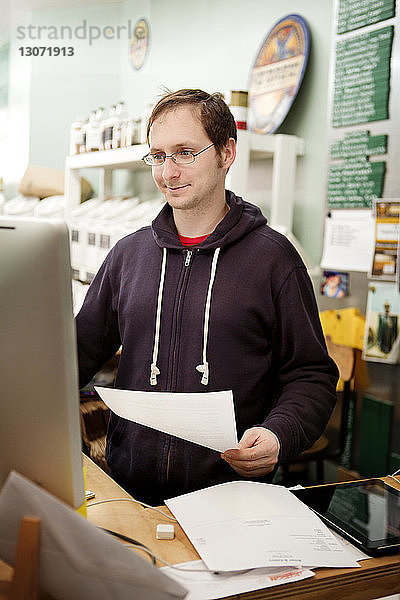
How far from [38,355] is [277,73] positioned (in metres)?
2.54

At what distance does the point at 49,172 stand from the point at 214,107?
3.52 m

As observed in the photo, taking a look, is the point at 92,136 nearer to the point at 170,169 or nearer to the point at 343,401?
the point at 343,401

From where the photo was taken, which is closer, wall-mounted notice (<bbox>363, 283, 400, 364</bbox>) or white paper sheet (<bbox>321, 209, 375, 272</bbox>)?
wall-mounted notice (<bbox>363, 283, 400, 364</bbox>)

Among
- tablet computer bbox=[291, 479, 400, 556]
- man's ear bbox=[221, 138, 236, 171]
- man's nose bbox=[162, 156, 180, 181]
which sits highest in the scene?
man's ear bbox=[221, 138, 236, 171]

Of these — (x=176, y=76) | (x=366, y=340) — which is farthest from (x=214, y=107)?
(x=176, y=76)

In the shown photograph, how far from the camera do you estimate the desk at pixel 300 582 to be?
913 millimetres

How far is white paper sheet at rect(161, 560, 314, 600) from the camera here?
2.88ft

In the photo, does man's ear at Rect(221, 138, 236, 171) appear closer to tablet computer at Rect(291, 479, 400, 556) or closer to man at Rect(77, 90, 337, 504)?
man at Rect(77, 90, 337, 504)

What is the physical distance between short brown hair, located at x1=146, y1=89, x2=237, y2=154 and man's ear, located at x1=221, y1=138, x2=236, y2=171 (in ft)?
0.06

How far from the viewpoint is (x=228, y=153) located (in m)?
1.61

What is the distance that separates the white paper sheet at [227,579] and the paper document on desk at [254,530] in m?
0.01

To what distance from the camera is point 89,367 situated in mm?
1615

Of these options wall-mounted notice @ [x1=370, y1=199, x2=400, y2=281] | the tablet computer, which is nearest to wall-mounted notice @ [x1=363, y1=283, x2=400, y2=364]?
wall-mounted notice @ [x1=370, y1=199, x2=400, y2=281]

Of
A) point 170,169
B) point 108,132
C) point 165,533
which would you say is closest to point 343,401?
point 170,169
